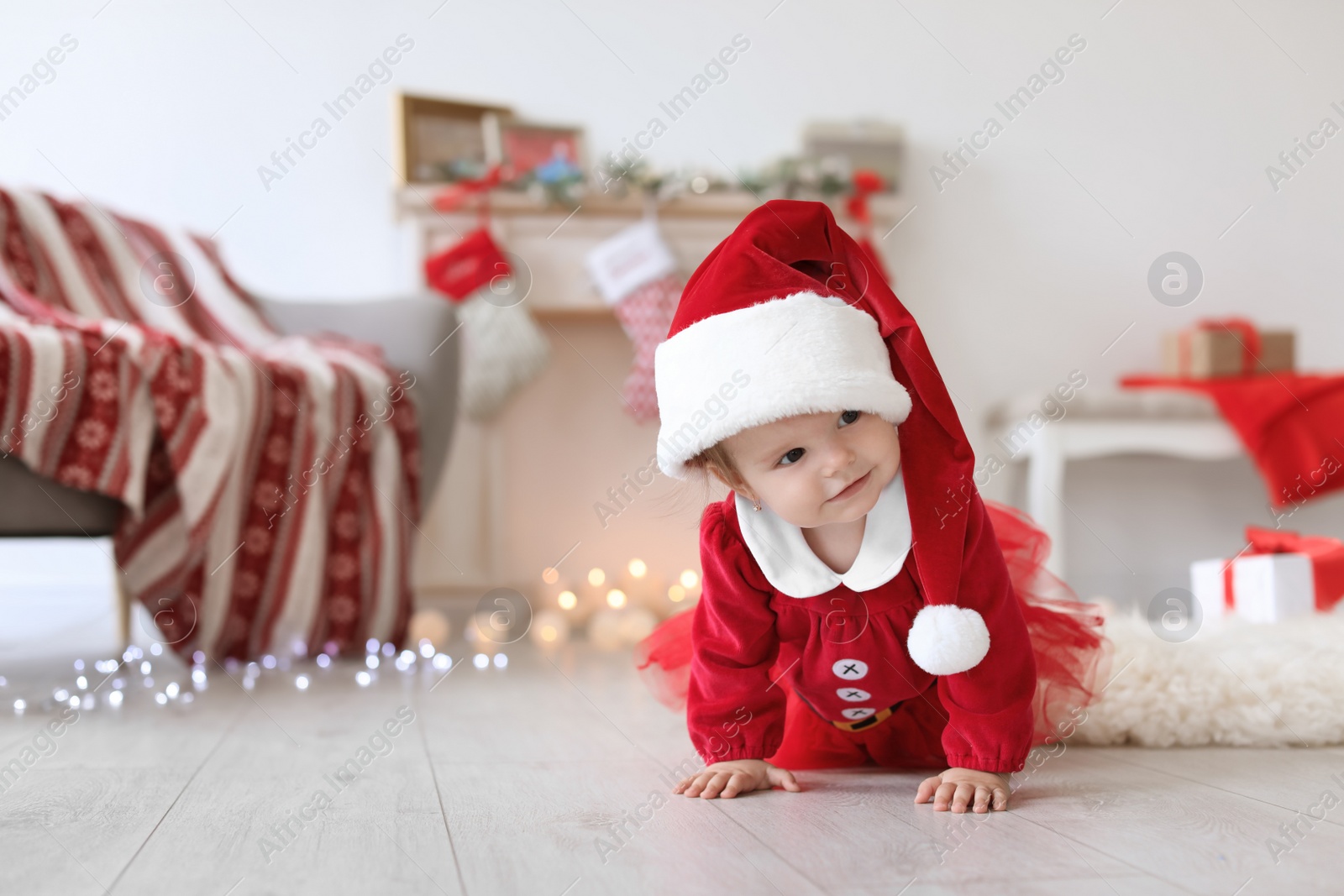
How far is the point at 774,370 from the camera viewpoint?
741 millimetres

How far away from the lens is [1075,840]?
26.7 inches

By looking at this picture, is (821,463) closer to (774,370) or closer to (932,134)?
(774,370)

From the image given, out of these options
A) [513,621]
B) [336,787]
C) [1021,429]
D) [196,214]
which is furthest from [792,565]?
[196,214]

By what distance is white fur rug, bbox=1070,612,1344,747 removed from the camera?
102 cm

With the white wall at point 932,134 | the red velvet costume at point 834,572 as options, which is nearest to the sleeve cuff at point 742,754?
the red velvet costume at point 834,572

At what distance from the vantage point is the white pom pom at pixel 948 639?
2.50 feet

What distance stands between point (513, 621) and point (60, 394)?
109 cm

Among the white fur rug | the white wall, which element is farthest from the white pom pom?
the white wall

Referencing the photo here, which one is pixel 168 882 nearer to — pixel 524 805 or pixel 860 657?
pixel 524 805

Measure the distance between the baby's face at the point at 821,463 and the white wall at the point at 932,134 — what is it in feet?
5.66

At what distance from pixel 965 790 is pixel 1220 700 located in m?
0.40

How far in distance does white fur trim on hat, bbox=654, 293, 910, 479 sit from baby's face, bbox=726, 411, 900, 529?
0.06 ft

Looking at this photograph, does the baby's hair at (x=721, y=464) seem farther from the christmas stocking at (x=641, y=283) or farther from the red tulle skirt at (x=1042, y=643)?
the christmas stocking at (x=641, y=283)

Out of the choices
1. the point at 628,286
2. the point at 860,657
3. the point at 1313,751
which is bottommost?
the point at 1313,751
